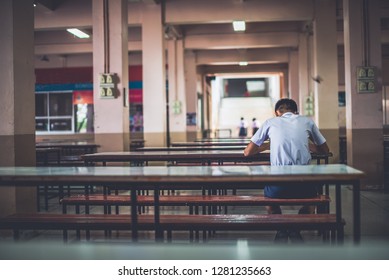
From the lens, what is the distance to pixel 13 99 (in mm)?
4844

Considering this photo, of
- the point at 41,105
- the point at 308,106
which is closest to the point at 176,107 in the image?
the point at 308,106

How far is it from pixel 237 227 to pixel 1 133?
3.00 meters

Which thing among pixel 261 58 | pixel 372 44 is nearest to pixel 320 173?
pixel 372 44

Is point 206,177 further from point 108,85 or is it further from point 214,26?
point 214,26

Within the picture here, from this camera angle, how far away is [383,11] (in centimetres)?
1134

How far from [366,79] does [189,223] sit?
5503mm

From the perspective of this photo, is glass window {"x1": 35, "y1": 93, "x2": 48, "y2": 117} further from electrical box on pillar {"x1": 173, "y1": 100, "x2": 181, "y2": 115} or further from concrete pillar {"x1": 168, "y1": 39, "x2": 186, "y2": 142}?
electrical box on pillar {"x1": 173, "y1": 100, "x2": 181, "y2": 115}

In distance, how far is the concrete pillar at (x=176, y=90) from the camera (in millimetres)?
13742

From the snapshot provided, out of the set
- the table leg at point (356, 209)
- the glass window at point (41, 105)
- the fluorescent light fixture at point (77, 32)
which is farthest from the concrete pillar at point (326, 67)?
the glass window at point (41, 105)

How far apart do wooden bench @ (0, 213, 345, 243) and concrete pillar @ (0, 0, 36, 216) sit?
1366mm

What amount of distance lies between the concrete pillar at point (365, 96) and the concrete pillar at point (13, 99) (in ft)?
17.5

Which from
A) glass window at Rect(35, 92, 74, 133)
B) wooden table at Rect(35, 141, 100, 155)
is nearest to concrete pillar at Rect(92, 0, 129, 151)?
wooden table at Rect(35, 141, 100, 155)

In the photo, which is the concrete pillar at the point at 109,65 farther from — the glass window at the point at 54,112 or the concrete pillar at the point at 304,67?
the glass window at the point at 54,112
